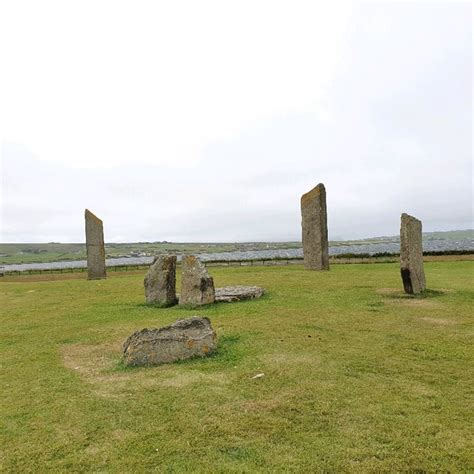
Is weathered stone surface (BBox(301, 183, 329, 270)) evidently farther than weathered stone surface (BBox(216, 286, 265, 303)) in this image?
Yes

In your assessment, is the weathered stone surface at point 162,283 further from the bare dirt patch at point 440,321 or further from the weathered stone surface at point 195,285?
the bare dirt patch at point 440,321

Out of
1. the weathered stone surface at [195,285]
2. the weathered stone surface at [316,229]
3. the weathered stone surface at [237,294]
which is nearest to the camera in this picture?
the weathered stone surface at [195,285]

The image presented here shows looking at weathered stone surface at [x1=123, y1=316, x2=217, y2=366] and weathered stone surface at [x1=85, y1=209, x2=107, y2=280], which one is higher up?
weathered stone surface at [x1=85, y1=209, x2=107, y2=280]

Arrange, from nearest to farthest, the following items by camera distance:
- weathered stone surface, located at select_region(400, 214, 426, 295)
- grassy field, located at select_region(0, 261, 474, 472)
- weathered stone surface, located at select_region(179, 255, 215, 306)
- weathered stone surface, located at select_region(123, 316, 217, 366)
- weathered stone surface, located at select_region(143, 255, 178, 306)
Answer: grassy field, located at select_region(0, 261, 474, 472) < weathered stone surface, located at select_region(123, 316, 217, 366) < weathered stone surface, located at select_region(179, 255, 215, 306) < weathered stone surface, located at select_region(400, 214, 426, 295) < weathered stone surface, located at select_region(143, 255, 178, 306)

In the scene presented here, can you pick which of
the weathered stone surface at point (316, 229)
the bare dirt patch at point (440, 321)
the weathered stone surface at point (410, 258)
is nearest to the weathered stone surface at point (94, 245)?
the weathered stone surface at point (316, 229)

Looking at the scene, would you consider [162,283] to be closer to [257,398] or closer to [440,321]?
[440,321]

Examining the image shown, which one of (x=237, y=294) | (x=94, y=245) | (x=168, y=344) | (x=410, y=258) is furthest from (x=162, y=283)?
(x=94, y=245)

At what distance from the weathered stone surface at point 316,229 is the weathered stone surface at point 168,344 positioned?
695 inches

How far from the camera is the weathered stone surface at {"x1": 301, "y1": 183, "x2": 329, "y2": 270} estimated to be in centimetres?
2545

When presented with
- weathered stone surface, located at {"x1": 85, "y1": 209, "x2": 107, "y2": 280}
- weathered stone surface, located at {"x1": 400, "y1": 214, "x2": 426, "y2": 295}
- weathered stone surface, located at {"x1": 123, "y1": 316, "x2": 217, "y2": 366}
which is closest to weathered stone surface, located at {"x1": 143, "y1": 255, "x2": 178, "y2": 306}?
weathered stone surface, located at {"x1": 123, "y1": 316, "x2": 217, "y2": 366}

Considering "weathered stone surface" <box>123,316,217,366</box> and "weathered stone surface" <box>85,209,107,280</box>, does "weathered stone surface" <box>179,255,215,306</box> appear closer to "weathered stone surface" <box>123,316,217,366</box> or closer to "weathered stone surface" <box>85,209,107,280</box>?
"weathered stone surface" <box>123,316,217,366</box>

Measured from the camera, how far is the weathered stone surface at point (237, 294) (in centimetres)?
1504

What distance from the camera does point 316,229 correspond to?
25.5 meters

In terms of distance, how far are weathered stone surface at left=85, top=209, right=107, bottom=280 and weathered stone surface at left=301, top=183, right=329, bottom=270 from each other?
503 inches
